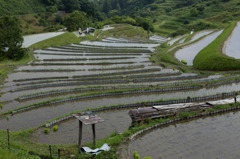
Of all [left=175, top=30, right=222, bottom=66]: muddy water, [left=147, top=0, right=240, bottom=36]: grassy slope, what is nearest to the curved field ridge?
[left=175, top=30, right=222, bottom=66]: muddy water

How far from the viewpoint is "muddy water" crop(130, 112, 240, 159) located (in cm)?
1573

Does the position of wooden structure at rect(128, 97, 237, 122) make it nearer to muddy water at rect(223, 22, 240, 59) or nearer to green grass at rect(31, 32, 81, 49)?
muddy water at rect(223, 22, 240, 59)

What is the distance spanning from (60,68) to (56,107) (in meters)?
18.4

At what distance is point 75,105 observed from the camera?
2595 centimetres

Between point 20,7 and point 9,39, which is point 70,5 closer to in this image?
point 20,7

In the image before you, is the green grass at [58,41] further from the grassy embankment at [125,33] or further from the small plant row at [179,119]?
the small plant row at [179,119]

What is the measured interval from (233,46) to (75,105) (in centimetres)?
3255

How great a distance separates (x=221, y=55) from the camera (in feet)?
128

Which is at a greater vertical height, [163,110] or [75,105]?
[163,110]

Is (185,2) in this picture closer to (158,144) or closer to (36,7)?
(36,7)

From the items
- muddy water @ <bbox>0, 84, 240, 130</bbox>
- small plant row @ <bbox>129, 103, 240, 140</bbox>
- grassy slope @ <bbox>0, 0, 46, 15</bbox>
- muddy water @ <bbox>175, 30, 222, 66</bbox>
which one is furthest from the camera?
grassy slope @ <bbox>0, 0, 46, 15</bbox>

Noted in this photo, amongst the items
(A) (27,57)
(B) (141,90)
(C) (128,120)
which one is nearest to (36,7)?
(A) (27,57)

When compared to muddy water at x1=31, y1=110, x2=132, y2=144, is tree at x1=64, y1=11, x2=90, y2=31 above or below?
above

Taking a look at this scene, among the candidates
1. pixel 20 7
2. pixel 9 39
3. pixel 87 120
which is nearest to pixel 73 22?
pixel 20 7
